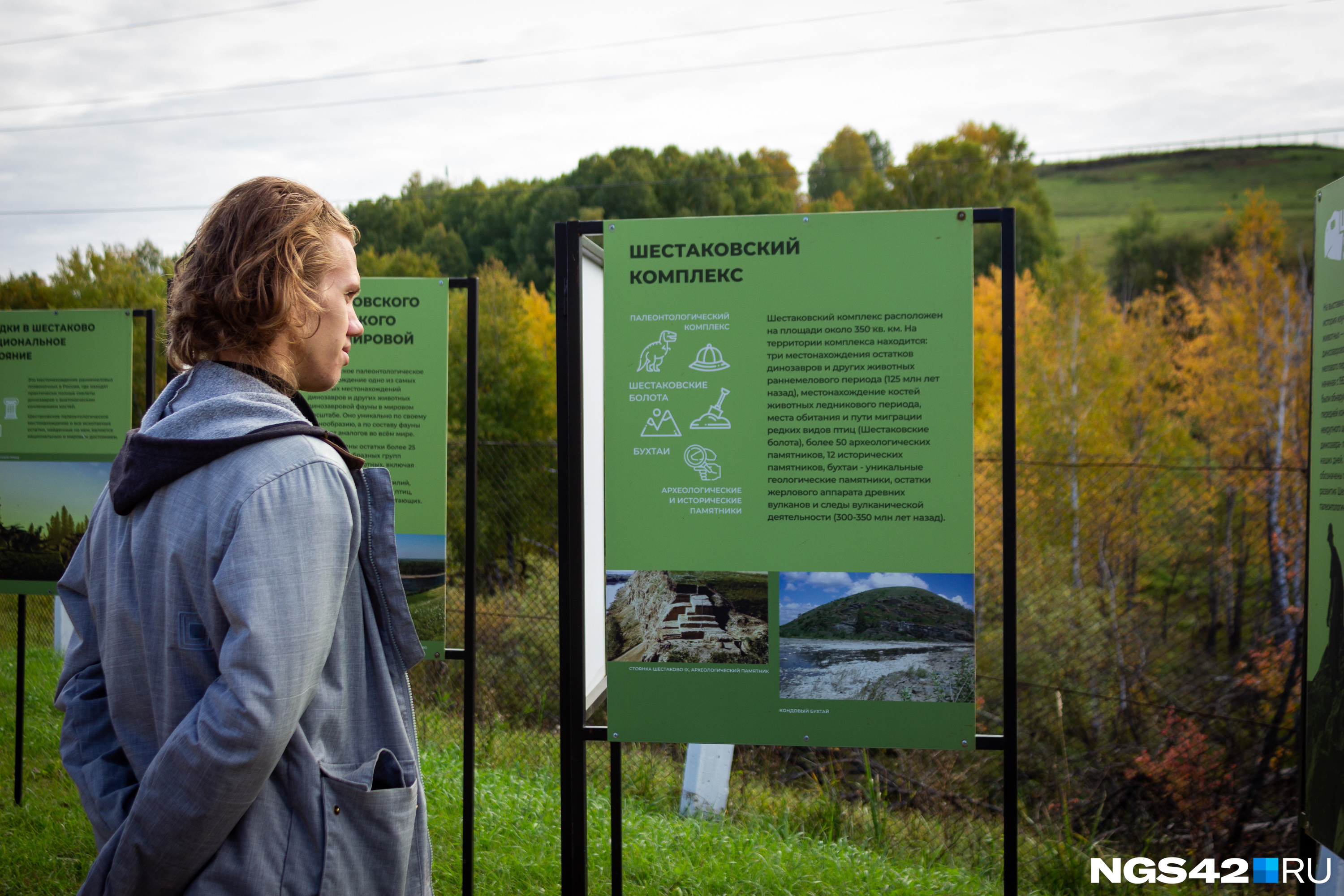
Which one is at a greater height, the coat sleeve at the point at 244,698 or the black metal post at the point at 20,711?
the coat sleeve at the point at 244,698

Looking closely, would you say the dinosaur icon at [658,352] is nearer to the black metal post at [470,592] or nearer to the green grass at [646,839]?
the black metal post at [470,592]

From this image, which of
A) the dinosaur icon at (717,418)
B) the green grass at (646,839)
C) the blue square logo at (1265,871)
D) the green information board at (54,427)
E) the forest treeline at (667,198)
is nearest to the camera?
the dinosaur icon at (717,418)

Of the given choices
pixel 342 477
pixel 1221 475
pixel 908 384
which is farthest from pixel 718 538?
pixel 1221 475

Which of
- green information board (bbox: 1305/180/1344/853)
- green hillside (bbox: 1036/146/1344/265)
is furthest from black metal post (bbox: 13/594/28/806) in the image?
green hillside (bbox: 1036/146/1344/265)

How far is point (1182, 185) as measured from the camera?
38719 millimetres

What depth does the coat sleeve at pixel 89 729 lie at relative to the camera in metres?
1.25

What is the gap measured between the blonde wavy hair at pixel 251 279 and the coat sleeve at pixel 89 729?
32 centimetres

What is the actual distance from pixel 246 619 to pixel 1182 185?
150 ft

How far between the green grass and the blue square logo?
56.4 inches

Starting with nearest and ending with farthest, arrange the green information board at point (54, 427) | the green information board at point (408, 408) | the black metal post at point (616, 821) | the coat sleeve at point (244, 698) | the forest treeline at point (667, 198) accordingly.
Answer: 1. the coat sleeve at point (244, 698)
2. the black metal post at point (616, 821)
3. the green information board at point (408, 408)
4. the green information board at point (54, 427)
5. the forest treeline at point (667, 198)

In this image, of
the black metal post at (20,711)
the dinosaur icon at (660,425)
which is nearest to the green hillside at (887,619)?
the dinosaur icon at (660,425)

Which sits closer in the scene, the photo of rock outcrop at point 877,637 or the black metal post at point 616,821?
the photo of rock outcrop at point 877,637

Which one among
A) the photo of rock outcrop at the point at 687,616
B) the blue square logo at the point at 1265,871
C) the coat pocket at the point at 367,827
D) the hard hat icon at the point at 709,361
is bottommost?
the blue square logo at the point at 1265,871

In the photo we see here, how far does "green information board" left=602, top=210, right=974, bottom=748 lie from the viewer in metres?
2.10
